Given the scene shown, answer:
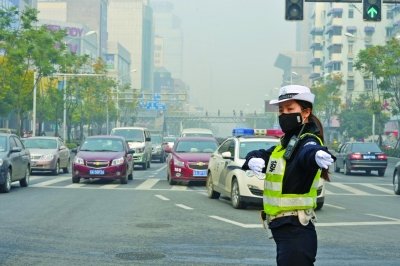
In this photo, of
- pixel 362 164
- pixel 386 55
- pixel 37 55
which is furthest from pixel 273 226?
pixel 386 55

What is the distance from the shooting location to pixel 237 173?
1476cm

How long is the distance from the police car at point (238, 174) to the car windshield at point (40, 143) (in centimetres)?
1123

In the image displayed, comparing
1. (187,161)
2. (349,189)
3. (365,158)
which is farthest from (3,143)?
(365,158)

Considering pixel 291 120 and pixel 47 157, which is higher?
pixel 291 120

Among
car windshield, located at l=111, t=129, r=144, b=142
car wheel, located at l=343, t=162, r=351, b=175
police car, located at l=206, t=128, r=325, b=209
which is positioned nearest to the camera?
police car, located at l=206, t=128, r=325, b=209

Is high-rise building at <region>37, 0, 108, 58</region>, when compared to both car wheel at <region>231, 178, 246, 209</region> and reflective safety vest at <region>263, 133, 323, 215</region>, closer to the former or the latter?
car wheel at <region>231, 178, 246, 209</region>

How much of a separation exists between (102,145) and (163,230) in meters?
12.3

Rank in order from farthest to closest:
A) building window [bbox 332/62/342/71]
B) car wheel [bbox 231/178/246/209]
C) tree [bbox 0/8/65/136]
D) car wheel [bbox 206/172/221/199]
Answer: building window [bbox 332/62/342/71]
tree [bbox 0/8/65/136]
car wheel [bbox 206/172/221/199]
car wheel [bbox 231/178/246/209]

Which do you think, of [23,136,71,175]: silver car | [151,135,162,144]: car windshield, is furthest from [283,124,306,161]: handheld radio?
[151,135,162,144]: car windshield

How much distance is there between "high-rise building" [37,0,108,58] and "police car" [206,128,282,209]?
499 feet

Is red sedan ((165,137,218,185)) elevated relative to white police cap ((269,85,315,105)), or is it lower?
lower

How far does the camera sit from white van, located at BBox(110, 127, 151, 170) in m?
32.0

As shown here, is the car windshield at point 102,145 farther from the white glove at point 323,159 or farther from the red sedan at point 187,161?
the white glove at point 323,159

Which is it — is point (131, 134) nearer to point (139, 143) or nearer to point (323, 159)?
point (139, 143)
